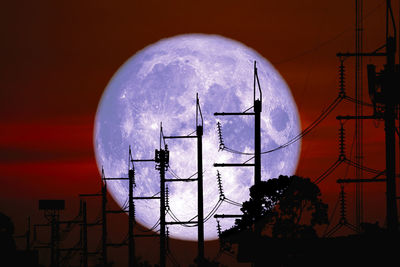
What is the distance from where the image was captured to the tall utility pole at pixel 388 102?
34469 mm

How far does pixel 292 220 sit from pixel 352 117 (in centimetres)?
3174

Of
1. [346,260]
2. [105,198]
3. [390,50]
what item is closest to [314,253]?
[346,260]

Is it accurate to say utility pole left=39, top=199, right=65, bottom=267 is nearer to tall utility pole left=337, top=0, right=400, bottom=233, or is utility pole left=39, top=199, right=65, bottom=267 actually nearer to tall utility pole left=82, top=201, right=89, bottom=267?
tall utility pole left=82, top=201, right=89, bottom=267

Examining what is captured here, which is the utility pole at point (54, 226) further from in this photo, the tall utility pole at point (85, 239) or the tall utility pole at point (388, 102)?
the tall utility pole at point (388, 102)

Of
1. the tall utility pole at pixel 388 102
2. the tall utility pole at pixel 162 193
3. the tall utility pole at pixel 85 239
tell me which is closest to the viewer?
the tall utility pole at pixel 388 102

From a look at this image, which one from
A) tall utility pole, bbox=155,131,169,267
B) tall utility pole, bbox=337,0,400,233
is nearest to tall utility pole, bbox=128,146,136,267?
tall utility pole, bbox=155,131,169,267

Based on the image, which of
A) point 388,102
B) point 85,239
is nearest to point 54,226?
point 85,239

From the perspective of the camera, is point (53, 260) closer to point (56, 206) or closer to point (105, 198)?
point (56, 206)

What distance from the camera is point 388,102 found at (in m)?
35.9

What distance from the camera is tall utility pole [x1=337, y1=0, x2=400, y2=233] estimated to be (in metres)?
34.5

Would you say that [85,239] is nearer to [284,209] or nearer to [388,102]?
[284,209]

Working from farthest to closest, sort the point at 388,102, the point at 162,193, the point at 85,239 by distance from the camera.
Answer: the point at 85,239 < the point at 162,193 < the point at 388,102

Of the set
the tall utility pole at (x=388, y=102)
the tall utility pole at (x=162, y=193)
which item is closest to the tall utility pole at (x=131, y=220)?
the tall utility pole at (x=162, y=193)

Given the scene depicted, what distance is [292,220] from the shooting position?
228 ft
